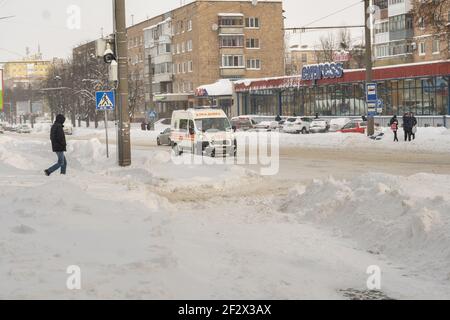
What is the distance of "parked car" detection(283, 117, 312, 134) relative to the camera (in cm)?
5181

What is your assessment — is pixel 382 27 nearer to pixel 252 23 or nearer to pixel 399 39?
pixel 399 39

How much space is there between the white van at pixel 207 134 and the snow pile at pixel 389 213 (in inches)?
502

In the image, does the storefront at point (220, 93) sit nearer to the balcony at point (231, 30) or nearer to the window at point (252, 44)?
the balcony at point (231, 30)

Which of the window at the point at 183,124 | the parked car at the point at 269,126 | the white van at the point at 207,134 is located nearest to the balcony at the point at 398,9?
the parked car at the point at 269,126

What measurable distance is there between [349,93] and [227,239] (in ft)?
164

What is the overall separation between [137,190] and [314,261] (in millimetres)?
5649

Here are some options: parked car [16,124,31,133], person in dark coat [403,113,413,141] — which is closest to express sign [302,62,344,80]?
person in dark coat [403,113,413,141]

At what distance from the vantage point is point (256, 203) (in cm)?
1284

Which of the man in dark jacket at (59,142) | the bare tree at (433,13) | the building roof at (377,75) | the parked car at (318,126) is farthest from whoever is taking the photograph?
the parked car at (318,126)

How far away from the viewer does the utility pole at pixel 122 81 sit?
19.8 m

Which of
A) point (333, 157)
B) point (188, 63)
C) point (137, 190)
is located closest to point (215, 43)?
point (188, 63)

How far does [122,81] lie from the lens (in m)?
19.9

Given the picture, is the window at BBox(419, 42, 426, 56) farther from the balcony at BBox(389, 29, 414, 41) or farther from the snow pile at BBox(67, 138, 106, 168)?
the snow pile at BBox(67, 138, 106, 168)

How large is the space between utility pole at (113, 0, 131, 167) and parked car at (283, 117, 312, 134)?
108 feet
